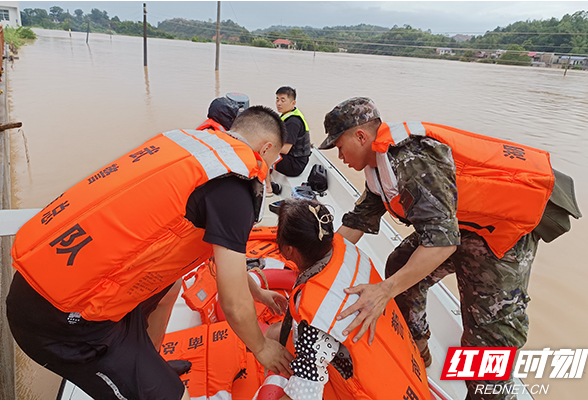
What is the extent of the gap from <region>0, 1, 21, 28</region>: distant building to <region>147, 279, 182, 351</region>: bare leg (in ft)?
141

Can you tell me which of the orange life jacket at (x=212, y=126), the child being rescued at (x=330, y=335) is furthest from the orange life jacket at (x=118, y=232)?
the orange life jacket at (x=212, y=126)

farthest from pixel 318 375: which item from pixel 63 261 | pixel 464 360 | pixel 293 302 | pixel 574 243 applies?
pixel 574 243

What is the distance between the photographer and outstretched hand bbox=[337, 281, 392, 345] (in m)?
1.13

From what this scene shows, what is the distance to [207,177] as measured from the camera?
988 millimetres

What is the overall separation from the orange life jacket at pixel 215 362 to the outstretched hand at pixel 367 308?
2.40 feet

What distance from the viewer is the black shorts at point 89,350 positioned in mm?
1025

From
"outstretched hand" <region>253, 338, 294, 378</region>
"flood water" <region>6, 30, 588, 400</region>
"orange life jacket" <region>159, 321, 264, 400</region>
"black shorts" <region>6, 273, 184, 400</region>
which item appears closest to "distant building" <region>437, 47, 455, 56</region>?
"flood water" <region>6, 30, 588, 400</region>

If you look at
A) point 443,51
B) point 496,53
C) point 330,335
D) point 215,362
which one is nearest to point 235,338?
point 215,362

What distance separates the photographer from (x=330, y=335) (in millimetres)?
1126

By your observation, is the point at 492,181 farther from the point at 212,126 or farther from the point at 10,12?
the point at 10,12

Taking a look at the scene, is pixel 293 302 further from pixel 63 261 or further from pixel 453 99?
pixel 453 99

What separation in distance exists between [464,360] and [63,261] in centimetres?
168

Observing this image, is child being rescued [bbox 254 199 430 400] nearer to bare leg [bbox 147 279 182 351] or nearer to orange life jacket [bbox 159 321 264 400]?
orange life jacket [bbox 159 321 264 400]

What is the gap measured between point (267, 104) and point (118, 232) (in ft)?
33.7
